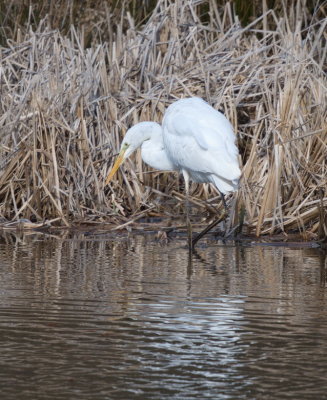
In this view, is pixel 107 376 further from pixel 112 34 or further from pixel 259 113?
pixel 112 34

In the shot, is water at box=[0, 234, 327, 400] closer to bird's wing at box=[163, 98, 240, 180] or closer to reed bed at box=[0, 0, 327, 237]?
bird's wing at box=[163, 98, 240, 180]

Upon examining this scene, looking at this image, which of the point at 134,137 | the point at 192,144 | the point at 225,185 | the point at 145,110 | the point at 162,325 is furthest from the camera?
the point at 145,110

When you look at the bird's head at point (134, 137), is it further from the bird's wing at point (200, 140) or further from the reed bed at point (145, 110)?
the reed bed at point (145, 110)

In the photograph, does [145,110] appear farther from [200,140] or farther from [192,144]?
[200,140]

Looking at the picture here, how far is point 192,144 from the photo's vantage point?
7.19 meters

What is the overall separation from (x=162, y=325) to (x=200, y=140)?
3.00m

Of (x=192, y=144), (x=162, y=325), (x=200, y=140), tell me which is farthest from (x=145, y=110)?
(x=162, y=325)

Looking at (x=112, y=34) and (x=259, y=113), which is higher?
(x=112, y=34)

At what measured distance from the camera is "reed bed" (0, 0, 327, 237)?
25.9 feet

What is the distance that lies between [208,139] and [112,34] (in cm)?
363

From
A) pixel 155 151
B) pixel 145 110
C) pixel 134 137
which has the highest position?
pixel 145 110

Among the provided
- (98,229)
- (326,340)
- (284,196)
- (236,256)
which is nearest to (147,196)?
(98,229)

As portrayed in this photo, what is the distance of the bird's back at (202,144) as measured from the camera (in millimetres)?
6969

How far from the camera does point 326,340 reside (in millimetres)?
4000
